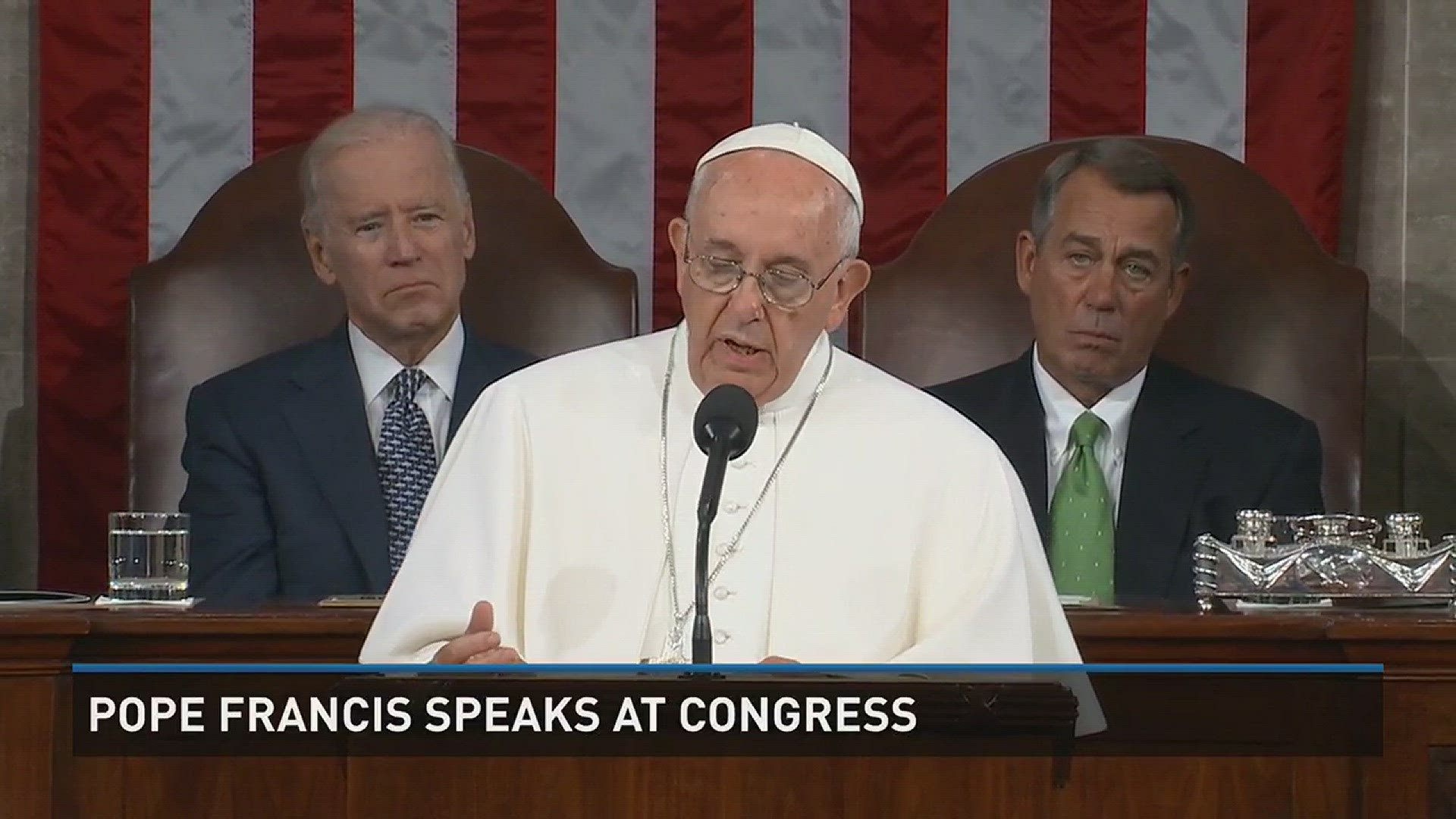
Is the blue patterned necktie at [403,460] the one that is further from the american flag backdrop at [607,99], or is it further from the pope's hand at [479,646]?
the pope's hand at [479,646]

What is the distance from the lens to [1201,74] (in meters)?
5.51

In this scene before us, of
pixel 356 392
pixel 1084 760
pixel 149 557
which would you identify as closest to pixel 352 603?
pixel 149 557

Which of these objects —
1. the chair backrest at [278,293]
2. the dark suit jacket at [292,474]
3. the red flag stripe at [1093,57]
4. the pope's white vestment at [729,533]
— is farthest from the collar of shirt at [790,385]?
the red flag stripe at [1093,57]

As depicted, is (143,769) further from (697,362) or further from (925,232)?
(925,232)

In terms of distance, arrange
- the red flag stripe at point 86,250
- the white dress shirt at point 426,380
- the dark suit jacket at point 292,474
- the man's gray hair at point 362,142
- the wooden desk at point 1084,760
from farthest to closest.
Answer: the red flag stripe at point 86,250 < the man's gray hair at point 362,142 < the white dress shirt at point 426,380 < the dark suit jacket at point 292,474 < the wooden desk at point 1084,760

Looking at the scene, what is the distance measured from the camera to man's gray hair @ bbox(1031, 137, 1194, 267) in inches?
199

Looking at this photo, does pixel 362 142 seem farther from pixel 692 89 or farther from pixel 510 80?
pixel 692 89

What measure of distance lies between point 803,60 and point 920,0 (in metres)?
0.33

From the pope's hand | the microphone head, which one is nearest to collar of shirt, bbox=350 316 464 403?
the pope's hand

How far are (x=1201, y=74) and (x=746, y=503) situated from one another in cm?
258

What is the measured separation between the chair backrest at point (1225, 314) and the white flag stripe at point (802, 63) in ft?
1.91

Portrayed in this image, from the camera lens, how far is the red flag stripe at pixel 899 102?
5.51 metres

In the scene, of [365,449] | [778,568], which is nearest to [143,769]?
[778,568]

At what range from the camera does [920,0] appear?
5.52 metres
